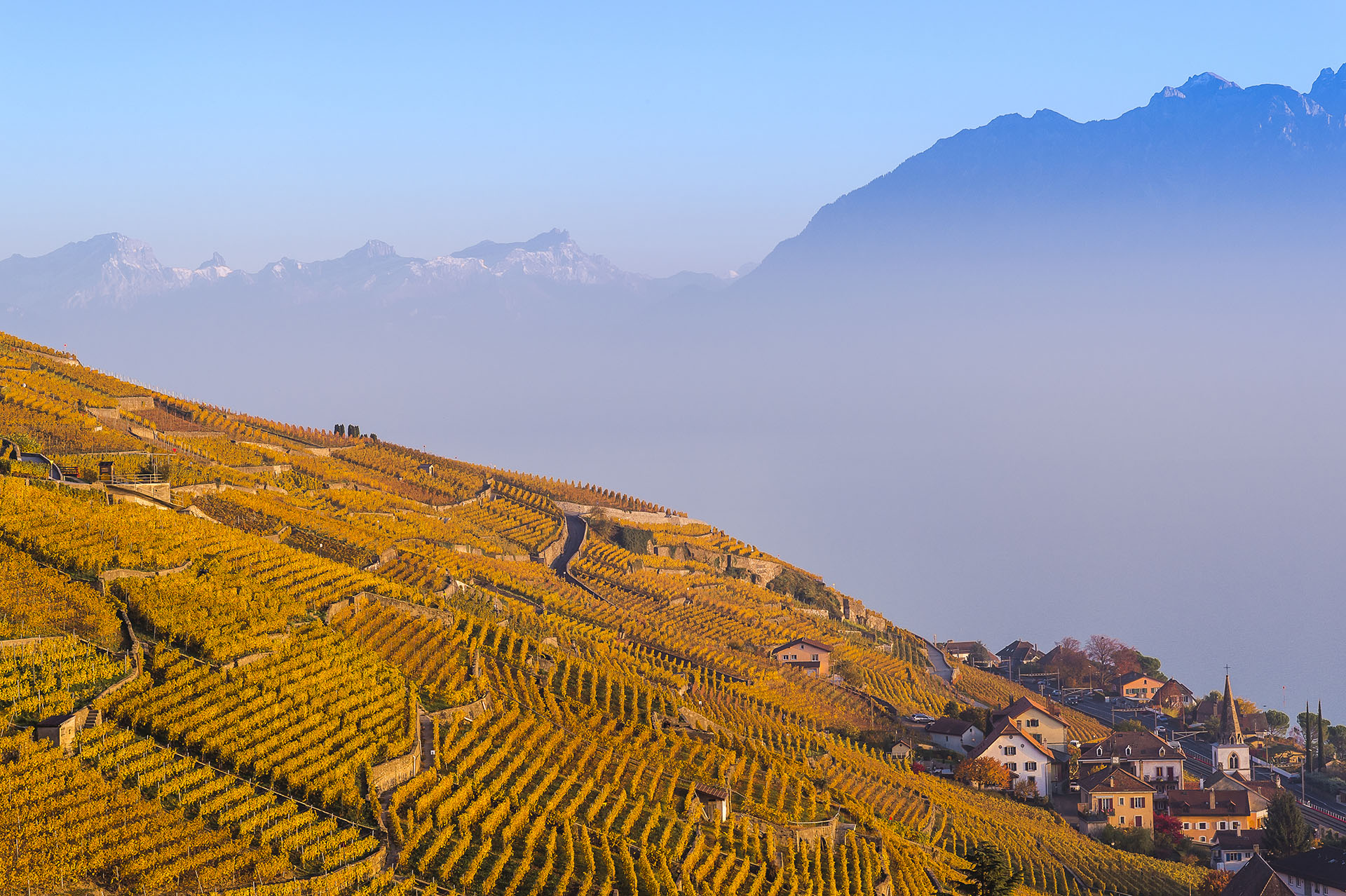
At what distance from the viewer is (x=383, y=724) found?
32.1 metres

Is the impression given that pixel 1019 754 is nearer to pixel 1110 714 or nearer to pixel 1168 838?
pixel 1168 838

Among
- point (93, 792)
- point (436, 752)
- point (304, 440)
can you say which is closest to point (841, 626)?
point (304, 440)

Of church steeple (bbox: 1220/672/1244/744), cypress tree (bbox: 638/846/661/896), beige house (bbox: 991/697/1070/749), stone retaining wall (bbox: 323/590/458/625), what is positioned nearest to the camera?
cypress tree (bbox: 638/846/661/896)

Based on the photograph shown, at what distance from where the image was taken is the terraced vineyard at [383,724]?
25.7 m

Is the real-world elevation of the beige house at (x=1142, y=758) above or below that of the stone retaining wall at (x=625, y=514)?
below

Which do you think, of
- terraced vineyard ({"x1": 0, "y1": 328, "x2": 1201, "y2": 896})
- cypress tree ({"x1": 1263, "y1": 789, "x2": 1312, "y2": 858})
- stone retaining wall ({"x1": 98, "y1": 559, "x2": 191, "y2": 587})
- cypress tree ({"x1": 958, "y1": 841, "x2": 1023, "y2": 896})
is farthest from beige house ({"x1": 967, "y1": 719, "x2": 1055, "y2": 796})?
stone retaining wall ({"x1": 98, "y1": 559, "x2": 191, "y2": 587})

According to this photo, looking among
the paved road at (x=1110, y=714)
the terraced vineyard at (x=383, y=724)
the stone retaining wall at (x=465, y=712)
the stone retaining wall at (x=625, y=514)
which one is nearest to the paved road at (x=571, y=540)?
the stone retaining wall at (x=625, y=514)

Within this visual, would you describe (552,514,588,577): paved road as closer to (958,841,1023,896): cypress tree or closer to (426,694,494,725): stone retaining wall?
(426,694,494,725): stone retaining wall

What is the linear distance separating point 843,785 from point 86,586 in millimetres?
25712

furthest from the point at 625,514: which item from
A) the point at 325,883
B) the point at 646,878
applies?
the point at 325,883

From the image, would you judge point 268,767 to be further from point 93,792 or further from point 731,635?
point 731,635

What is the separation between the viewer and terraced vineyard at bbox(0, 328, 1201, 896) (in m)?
25.7

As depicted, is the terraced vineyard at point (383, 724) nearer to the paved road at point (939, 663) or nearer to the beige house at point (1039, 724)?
the beige house at point (1039, 724)

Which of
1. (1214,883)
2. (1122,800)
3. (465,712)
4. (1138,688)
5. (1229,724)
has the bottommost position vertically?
(1214,883)
